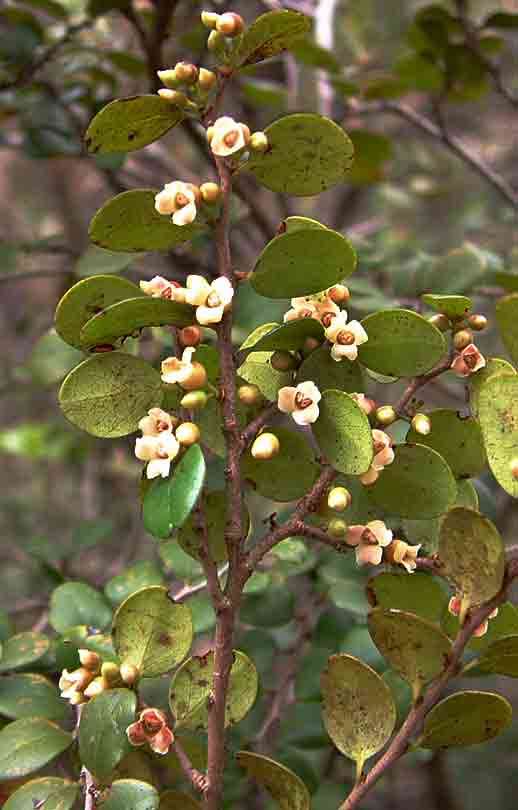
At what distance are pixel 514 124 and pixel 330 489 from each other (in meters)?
2.43

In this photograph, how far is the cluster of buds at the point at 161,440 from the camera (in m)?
0.49

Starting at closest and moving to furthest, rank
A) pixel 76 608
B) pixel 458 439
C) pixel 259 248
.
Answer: pixel 458 439 < pixel 76 608 < pixel 259 248

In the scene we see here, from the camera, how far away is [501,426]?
520 mm

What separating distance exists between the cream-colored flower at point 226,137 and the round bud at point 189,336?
3.7 inches

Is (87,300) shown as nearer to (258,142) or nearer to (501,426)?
(258,142)

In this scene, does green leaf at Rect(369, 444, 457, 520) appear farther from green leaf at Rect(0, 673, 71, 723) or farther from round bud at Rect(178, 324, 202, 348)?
green leaf at Rect(0, 673, 71, 723)

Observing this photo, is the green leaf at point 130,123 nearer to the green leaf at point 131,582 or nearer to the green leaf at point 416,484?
the green leaf at point 416,484

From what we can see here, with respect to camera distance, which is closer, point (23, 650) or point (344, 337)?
point (344, 337)

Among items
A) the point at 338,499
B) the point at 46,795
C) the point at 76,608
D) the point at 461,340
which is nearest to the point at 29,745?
the point at 46,795

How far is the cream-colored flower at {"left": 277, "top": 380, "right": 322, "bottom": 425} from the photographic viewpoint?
0.50 m

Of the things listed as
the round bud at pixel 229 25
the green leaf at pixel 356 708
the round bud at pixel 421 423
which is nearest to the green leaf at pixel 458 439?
the round bud at pixel 421 423

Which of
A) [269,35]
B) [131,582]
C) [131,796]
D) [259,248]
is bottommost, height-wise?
[259,248]

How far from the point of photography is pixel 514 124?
2.72 metres

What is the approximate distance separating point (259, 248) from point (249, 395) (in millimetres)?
866
